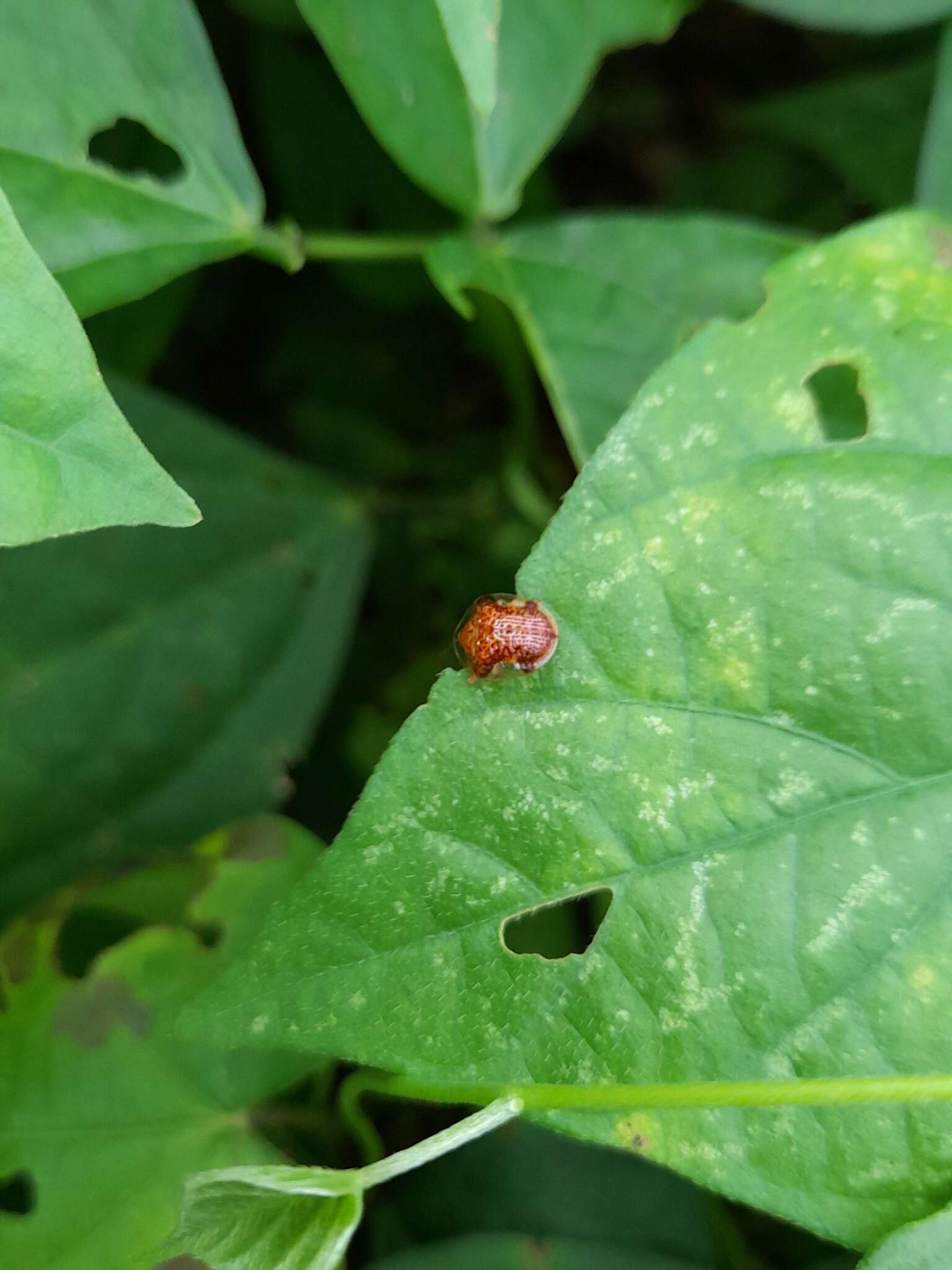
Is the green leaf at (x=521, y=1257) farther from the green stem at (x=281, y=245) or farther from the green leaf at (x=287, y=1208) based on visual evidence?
the green stem at (x=281, y=245)

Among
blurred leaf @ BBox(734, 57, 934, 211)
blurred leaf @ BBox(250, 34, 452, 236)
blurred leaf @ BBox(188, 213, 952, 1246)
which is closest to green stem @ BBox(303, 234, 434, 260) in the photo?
blurred leaf @ BBox(250, 34, 452, 236)

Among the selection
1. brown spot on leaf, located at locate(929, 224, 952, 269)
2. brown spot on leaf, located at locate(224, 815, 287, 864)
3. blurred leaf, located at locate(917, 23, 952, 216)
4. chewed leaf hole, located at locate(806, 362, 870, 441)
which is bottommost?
brown spot on leaf, located at locate(224, 815, 287, 864)

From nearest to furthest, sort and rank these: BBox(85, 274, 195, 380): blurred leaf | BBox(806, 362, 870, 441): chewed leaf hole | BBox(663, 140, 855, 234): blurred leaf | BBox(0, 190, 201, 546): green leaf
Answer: BBox(0, 190, 201, 546): green leaf, BBox(806, 362, 870, 441): chewed leaf hole, BBox(85, 274, 195, 380): blurred leaf, BBox(663, 140, 855, 234): blurred leaf

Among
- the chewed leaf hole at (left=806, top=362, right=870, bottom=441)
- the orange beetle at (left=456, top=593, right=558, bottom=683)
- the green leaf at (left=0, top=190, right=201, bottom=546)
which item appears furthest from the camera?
the chewed leaf hole at (left=806, top=362, right=870, bottom=441)

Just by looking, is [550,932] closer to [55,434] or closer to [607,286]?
[607,286]

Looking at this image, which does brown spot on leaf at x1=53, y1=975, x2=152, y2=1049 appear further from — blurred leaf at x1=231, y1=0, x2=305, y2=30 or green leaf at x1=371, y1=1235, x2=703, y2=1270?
blurred leaf at x1=231, y1=0, x2=305, y2=30
